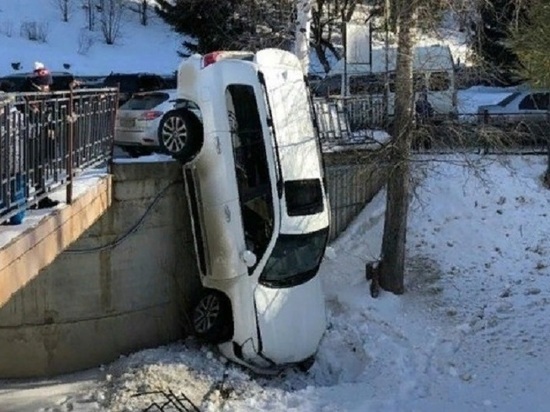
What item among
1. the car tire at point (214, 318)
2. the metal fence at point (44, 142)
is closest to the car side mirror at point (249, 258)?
the car tire at point (214, 318)

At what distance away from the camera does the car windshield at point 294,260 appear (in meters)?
11.2

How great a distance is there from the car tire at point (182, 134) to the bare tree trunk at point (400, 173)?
11.3 ft

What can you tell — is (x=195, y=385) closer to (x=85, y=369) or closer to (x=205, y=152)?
(x=85, y=369)

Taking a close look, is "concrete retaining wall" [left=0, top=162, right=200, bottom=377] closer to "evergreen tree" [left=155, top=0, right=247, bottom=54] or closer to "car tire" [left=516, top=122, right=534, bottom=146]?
"car tire" [left=516, top=122, right=534, bottom=146]

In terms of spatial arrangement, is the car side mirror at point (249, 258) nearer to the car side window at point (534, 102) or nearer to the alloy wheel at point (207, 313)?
the alloy wheel at point (207, 313)

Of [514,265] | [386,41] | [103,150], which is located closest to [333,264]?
[514,265]

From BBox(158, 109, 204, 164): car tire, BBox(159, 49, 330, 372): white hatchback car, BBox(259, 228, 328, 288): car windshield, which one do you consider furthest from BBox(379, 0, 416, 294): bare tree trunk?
BBox(158, 109, 204, 164): car tire

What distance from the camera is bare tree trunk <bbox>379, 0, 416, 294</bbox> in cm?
1293

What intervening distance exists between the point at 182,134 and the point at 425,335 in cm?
470

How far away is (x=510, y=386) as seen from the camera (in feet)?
34.8

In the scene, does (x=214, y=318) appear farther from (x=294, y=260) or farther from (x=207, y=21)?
(x=207, y=21)

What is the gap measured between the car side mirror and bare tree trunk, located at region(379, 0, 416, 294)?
119 inches

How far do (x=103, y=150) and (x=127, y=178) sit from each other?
1.21 metres

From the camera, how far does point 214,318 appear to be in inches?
451
